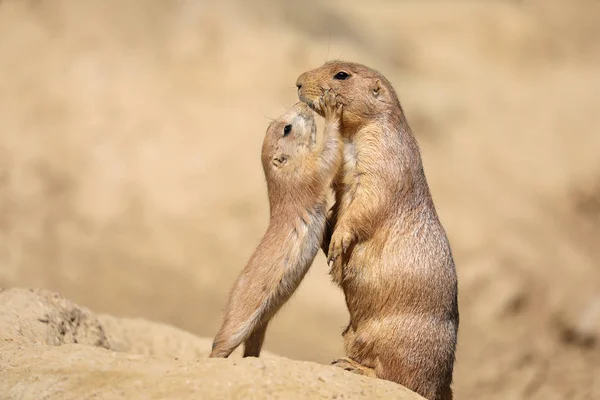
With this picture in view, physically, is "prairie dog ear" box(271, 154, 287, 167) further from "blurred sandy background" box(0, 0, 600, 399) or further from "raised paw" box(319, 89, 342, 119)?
"blurred sandy background" box(0, 0, 600, 399)

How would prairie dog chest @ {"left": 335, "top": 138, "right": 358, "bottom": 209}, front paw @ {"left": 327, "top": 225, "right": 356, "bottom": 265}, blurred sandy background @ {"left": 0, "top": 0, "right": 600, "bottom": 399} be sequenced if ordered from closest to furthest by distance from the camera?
1. front paw @ {"left": 327, "top": 225, "right": 356, "bottom": 265}
2. prairie dog chest @ {"left": 335, "top": 138, "right": 358, "bottom": 209}
3. blurred sandy background @ {"left": 0, "top": 0, "right": 600, "bottom": 399}

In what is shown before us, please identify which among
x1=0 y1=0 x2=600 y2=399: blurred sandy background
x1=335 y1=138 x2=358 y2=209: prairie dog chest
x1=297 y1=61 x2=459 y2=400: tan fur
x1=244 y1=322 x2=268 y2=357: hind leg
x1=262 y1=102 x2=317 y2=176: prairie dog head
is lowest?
x1=244 y1=322 x2=268 y2=357: hind leg

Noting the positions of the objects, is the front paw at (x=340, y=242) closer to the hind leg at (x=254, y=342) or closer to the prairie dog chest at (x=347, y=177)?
the prairie dog chest at (x=347, y=177)

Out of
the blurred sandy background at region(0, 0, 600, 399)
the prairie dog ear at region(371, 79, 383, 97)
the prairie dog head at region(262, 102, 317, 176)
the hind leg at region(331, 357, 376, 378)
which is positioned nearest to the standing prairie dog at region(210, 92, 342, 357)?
the prairie dog head at region(262, 102, 317, 176)

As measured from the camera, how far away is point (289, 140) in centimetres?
720

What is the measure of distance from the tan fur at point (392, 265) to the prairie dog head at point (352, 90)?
46 mm

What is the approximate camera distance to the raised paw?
7.05m

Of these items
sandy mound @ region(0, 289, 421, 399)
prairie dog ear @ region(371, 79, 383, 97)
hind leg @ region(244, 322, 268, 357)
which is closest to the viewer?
sandy mound @ region(0, 289, 421, 399)

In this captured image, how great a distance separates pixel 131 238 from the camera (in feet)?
48.8

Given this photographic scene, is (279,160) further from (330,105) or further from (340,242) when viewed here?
(340,242)

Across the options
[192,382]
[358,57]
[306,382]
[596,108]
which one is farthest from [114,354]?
[596,108]

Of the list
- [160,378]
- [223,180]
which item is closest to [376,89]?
[160,378]

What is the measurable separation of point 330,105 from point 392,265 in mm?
1348

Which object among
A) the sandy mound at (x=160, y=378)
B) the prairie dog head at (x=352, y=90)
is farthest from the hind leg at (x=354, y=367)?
the prairie dog head at (x=352, y=90)
